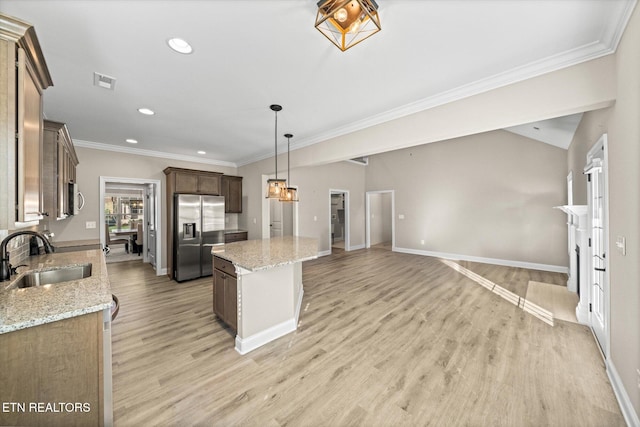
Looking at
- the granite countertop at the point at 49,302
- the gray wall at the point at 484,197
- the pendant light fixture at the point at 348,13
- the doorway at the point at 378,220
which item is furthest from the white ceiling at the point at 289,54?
the doorway at the point at 378,220

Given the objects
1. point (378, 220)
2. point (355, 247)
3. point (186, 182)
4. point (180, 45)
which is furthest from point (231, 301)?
point (378, 220)

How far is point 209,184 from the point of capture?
16.9ft

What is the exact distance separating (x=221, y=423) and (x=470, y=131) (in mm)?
3277

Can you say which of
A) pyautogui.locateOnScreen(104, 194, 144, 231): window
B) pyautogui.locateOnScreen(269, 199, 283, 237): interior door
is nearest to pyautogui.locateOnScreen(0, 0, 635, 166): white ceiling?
pyautogui.locateOnScreen(269, 199, 283, 237): interior door

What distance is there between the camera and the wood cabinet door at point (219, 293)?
2.71 meters

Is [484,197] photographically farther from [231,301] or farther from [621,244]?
[231,301]

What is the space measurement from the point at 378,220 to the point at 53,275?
849cm

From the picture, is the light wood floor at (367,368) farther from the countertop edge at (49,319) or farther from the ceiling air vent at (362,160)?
the ceiling air vent at (362,160)

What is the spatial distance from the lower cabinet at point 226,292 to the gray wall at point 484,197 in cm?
585

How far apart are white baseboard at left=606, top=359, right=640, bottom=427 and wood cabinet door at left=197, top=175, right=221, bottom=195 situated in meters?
5.86

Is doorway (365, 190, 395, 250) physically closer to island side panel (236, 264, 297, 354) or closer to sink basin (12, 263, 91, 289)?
island side panel (236, 264, 297, 354)

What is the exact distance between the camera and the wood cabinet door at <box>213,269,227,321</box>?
271cm

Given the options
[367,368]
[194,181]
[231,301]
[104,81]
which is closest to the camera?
[367,368]

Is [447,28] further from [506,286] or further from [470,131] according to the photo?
[506,286]
